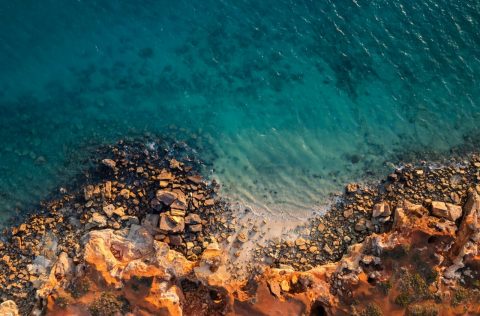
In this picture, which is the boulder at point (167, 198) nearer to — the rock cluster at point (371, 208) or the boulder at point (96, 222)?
the boulder at point (96, 222)

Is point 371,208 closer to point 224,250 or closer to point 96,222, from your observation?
point 224,250

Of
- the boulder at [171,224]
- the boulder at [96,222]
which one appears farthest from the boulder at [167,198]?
the boulder at [96,222]

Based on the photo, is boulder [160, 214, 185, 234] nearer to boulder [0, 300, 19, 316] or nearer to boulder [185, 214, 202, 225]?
boulder [185, 214, 202, 225]

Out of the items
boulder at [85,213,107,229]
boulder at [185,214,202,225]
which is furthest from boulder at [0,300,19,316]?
boulder at [185,214,202,225]

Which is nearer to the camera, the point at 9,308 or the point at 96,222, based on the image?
the point at 9,308

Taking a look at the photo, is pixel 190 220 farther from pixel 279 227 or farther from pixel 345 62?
pixel 345 62

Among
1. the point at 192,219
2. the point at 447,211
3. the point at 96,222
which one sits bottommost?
the point at 96,222

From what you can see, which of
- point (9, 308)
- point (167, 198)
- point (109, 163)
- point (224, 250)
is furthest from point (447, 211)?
point (9, 308)
